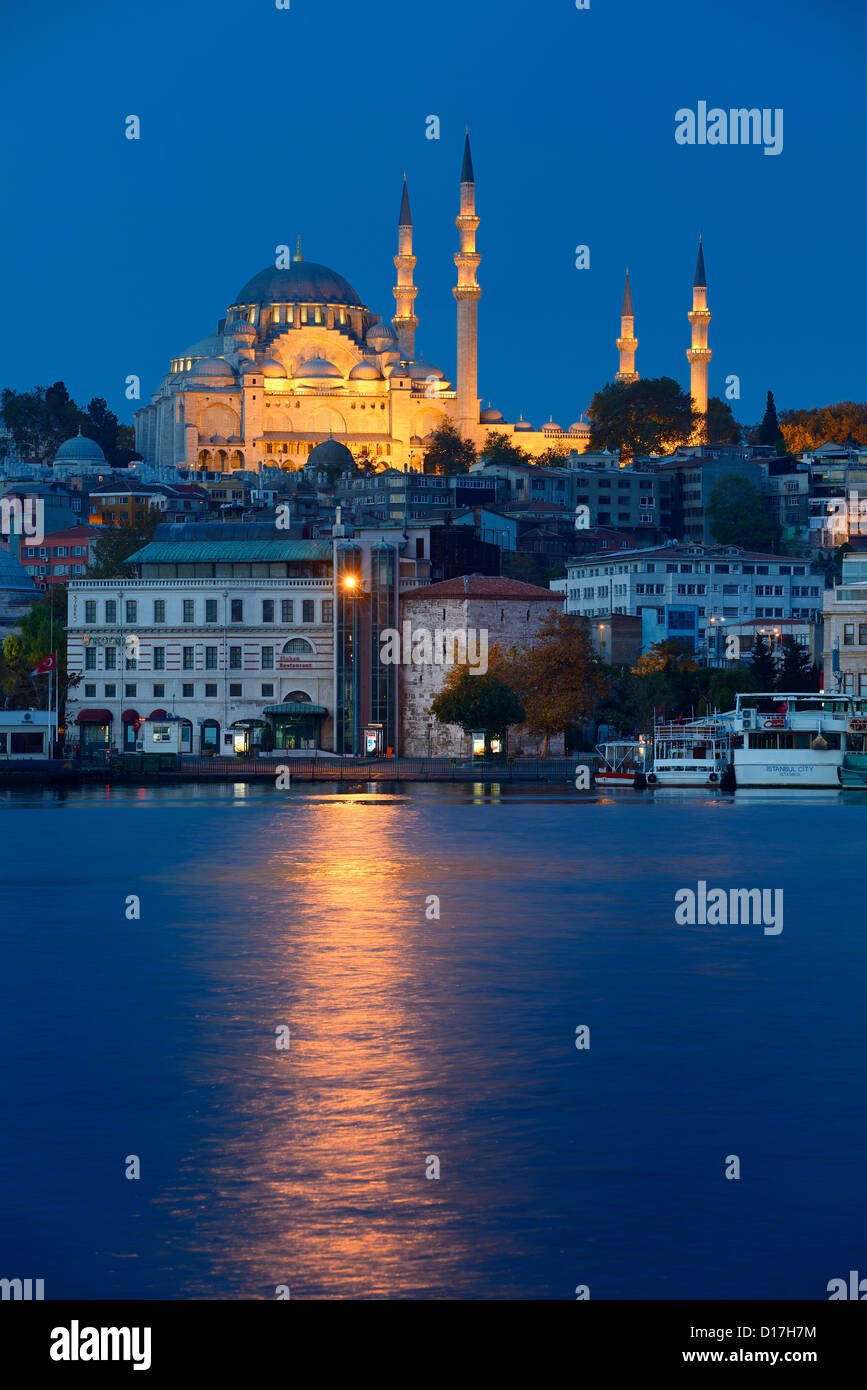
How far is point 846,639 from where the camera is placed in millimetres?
71625

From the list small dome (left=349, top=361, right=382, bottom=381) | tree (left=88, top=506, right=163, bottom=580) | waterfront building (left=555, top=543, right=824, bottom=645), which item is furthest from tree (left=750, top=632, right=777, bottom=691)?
small dome (left=349, top=361, right=382, bottom=381)

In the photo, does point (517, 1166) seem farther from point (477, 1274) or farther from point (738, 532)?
point (738, 532)

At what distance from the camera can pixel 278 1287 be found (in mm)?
12656

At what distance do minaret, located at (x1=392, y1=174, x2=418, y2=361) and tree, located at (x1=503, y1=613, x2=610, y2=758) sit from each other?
86653 mm

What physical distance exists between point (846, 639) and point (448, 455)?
68.1 metres

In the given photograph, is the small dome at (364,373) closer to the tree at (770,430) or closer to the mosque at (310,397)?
the mosque at (310,397)

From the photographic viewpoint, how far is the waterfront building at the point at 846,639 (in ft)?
233

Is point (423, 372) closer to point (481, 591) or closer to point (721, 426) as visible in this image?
point (721, 426)

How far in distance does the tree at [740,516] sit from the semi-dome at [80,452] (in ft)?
162

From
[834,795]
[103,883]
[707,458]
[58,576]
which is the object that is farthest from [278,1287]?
[707,458]

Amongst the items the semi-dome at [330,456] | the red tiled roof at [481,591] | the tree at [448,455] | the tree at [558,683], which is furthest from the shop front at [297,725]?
the semi-dome at [330,456]

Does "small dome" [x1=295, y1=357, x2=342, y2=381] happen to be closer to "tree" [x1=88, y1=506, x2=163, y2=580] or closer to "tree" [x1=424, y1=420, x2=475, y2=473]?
"tree" [x1=424, y1=420, x2=475, y2=473]

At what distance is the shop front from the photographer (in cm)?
6688
